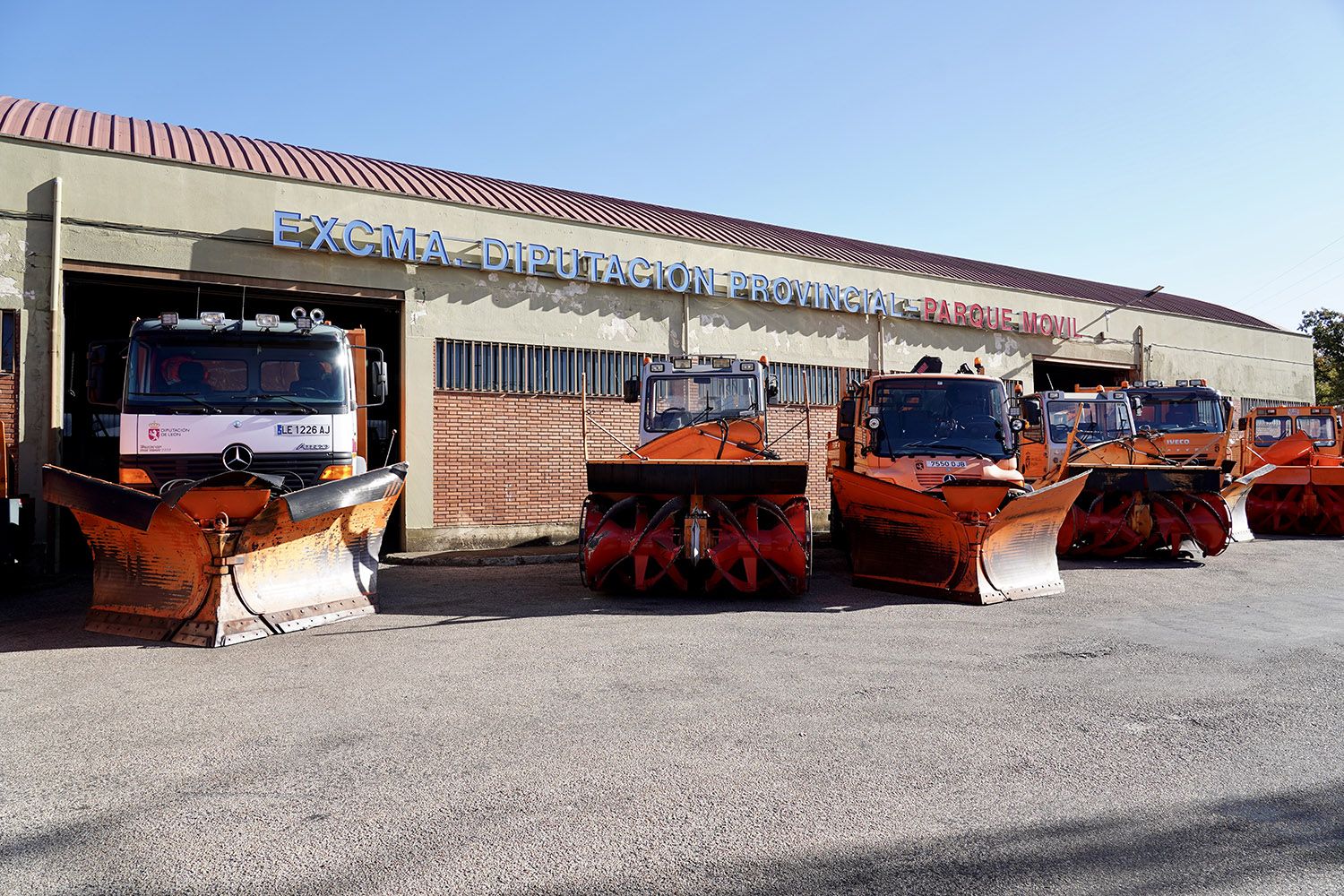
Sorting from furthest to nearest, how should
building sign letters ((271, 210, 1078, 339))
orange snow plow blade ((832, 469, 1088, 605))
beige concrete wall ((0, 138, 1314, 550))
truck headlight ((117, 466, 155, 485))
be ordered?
building sign letters ((271, 210, 1078, 339))
beige concrete wall ((0, 138, 1314, 550))
orange snow plow blade ((832, 469, 1088, 605))
truck headlight ((117, 466, 155, 485))

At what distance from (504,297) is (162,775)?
40.0ft

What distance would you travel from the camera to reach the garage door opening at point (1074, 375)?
24.5m

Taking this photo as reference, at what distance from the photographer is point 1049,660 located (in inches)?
260

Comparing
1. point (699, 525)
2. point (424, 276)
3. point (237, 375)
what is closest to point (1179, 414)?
point (699, 525)

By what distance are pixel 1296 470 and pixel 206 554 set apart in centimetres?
1875

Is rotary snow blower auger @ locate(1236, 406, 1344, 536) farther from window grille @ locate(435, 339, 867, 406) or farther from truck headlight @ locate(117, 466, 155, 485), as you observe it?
truck headlight @ locate(117, 466, 155, 485)

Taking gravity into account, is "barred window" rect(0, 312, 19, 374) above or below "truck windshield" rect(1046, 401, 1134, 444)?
above

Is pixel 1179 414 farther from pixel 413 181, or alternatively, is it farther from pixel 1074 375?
pixel 413 181

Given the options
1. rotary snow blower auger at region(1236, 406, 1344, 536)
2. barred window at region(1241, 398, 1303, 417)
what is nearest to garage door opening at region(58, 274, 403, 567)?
rotary snow blower auger at region(1236, 406, 1344, 536)

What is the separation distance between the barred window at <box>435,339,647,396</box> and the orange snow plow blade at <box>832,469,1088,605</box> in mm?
7182

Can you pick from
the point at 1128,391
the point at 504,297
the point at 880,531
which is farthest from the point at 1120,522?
the point at 504,297

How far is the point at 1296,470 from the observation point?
17.2 metres

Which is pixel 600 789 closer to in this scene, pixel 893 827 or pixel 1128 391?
pixel 893 827

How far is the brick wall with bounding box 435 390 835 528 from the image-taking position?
591 inches
